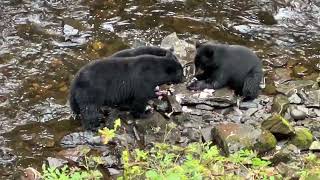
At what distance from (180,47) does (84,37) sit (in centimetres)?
187

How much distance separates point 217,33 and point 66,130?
4.08m

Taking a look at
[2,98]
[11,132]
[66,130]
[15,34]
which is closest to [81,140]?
[66,130]

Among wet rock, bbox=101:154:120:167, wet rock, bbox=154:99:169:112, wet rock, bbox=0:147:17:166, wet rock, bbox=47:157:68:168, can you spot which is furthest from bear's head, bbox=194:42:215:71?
wet rock, bbox=0:147:17:166

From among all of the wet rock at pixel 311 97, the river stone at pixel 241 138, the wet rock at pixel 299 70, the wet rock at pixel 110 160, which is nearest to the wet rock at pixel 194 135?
the river stone at pixel 241 138

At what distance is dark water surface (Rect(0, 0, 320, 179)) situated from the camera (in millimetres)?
8344

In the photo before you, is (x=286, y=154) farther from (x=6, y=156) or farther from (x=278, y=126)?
(x=6, y=156)

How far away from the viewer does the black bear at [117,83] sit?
314 inches

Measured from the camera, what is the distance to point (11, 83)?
9.09m

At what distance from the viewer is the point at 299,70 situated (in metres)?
9.95

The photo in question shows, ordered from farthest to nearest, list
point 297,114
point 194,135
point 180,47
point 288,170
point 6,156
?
point 180,47, point 297,114, point 194,135, point 6,156, point 288,170

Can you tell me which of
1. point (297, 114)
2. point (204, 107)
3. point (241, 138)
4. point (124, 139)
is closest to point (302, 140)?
point (297, 114)

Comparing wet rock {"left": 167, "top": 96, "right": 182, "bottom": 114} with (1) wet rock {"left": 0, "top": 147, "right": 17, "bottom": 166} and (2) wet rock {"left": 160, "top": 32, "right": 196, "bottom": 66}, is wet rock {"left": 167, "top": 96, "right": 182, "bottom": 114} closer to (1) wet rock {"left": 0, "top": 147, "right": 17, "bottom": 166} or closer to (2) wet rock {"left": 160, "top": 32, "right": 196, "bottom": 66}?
(2) wet rock {"left": 160, "top": 32, "right": 196, "bottom": 66}

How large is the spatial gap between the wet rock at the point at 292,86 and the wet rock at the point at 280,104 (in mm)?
239

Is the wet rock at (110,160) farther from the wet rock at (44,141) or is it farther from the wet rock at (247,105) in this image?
the wet rock at (247,105)
